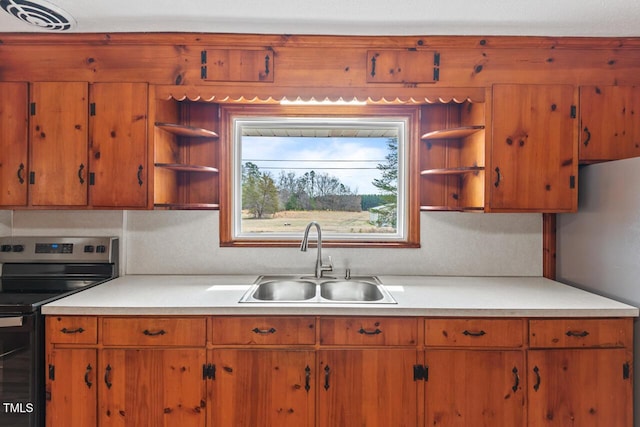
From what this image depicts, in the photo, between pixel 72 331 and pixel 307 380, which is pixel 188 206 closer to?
pixel 72 331

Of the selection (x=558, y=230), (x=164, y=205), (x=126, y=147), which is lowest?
(x=558, y=230)

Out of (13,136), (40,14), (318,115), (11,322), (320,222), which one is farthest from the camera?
(320,222)

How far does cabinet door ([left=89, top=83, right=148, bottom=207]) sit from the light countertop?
59 centimetres

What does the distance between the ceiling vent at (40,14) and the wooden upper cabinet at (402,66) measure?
156 cm

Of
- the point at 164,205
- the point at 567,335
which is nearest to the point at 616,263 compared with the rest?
the point at 567,335

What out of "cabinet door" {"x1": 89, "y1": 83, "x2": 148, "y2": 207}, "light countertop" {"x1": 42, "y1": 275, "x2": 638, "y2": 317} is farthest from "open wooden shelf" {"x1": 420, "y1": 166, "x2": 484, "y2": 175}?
"cabinet door" {"x1": 89, "y1": 83, "x2": 148, "y2": 207}

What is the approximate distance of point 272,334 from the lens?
1703mm

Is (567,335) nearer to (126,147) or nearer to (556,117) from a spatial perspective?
(556,117)

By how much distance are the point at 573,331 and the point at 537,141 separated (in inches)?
39.1

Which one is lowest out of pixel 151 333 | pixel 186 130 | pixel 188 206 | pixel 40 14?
pixel 151 333

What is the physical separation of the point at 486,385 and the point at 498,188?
101cm

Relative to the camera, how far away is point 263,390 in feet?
5.57

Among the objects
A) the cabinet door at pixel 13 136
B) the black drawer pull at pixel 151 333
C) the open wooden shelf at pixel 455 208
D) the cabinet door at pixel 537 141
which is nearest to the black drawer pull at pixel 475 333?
the open wooden shelf at pixel 455 208

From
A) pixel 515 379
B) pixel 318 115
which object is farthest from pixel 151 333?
pixel 515 379
